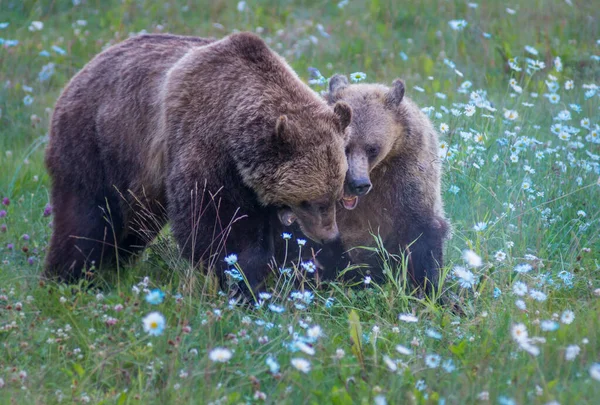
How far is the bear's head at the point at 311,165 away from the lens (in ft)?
14.6

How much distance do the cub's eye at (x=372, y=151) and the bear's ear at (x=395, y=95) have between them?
1.45 ft

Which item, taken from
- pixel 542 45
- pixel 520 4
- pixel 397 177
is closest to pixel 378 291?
pixel 397 177

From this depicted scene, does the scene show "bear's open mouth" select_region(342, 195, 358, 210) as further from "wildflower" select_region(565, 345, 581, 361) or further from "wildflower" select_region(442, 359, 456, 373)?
"wildflower" select_region(565, 345, 581, 361)

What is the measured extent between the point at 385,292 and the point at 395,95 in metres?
1.36

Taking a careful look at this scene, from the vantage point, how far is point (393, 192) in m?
5.25

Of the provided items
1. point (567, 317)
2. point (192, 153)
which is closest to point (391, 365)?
point (567, 317)

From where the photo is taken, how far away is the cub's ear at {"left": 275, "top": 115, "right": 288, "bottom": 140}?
171 inches

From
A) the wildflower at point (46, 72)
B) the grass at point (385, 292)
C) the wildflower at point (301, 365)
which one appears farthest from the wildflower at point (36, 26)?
the wildflower at point (301, 365)

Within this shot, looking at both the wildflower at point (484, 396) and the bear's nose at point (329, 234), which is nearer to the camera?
the wildflower at point (484, 396)

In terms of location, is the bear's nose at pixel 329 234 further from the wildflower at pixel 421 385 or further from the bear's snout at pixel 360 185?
the wildflower at pixel 421 385

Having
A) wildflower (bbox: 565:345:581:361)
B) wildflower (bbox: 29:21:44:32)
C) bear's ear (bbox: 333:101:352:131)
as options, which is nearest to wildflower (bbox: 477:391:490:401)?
wildflower (bbox: 565:345:581:361)

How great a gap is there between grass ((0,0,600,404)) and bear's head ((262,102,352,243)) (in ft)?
1.62

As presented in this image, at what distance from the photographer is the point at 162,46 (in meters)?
5.53

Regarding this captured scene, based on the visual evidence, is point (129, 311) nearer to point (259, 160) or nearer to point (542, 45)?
point (259, 160)
